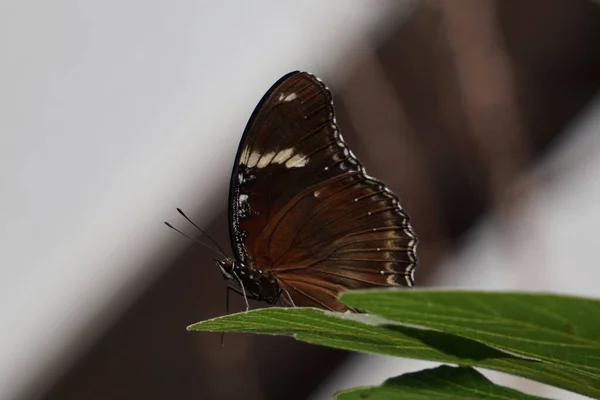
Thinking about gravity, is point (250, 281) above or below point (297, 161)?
below

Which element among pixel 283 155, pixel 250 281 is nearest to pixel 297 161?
pixel 283 155

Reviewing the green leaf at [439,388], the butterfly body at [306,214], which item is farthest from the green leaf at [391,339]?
the butterfly body at [306,214]

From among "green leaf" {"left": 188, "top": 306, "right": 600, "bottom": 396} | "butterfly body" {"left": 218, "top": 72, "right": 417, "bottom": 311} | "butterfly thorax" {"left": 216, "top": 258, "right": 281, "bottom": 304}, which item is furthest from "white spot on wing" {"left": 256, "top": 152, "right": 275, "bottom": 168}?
"green leaf" {"left": 188, "top": 306, "right": 600, "bottom": 396}

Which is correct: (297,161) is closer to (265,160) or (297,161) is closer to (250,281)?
(265,160)

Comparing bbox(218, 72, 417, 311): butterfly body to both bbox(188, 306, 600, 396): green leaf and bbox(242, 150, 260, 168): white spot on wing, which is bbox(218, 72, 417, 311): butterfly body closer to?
bbox(242, 150, 260, 168): white spot on wing

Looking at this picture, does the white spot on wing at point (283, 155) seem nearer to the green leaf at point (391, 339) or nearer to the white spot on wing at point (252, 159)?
the white spot on wing at point (252, 159)

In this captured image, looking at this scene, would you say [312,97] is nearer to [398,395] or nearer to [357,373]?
[398,395]
